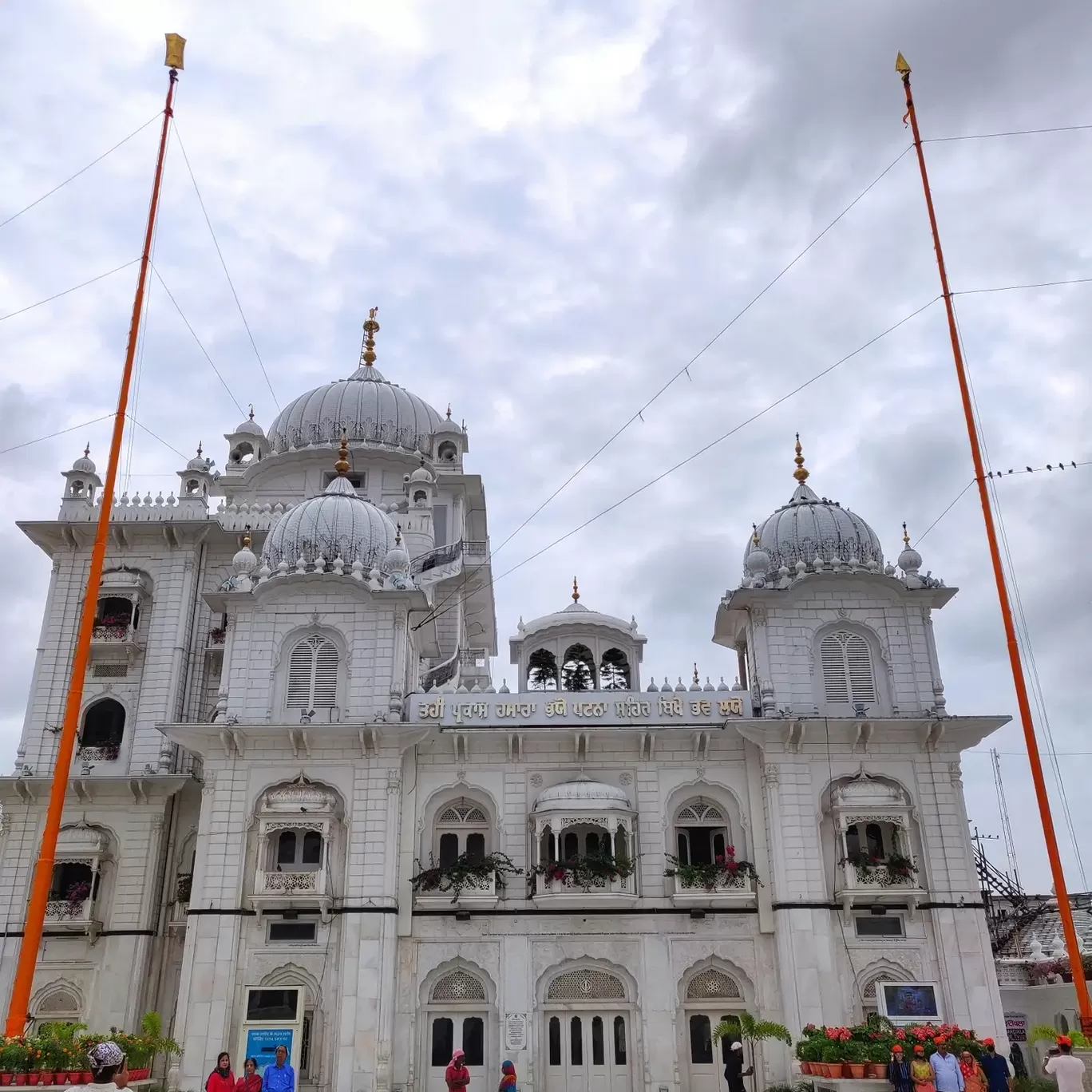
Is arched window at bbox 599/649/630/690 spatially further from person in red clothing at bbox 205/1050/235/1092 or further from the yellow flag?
the yellow flag

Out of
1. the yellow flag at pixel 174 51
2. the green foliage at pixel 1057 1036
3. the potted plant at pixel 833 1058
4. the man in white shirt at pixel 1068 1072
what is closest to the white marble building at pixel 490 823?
the green foliage at pixel 1057 1036

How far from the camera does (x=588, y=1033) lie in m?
25.7

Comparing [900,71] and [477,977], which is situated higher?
[900,71]

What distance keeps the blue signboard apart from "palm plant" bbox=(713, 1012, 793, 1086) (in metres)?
9.65

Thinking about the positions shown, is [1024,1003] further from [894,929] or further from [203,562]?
[203,562]

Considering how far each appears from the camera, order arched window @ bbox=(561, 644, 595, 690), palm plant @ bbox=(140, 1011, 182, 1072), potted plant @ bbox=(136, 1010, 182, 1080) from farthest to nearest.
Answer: arched window @ bbox=(561, 644, 595, 690)
palm plant @ bbox=(140, 1011, 182, 1072)
potted plant @ bbox=(136, 1010, 182, 1080)

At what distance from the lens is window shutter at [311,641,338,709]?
1104 inches

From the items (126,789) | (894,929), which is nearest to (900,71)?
Result: (894,929)

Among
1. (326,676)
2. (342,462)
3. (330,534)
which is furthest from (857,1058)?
(342,462)

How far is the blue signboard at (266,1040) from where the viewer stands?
24625mm

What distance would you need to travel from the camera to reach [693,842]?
27.8 m

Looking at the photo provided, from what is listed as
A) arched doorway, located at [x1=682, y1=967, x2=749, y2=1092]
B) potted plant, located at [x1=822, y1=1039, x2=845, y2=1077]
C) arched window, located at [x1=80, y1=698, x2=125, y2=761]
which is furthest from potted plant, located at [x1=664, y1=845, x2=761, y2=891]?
arched window, located at [x1=80, y1=698, x2=125, y2=761]

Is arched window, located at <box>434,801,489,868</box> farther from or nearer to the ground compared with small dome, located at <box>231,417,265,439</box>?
nearer to the ground

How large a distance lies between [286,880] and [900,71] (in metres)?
23.9
